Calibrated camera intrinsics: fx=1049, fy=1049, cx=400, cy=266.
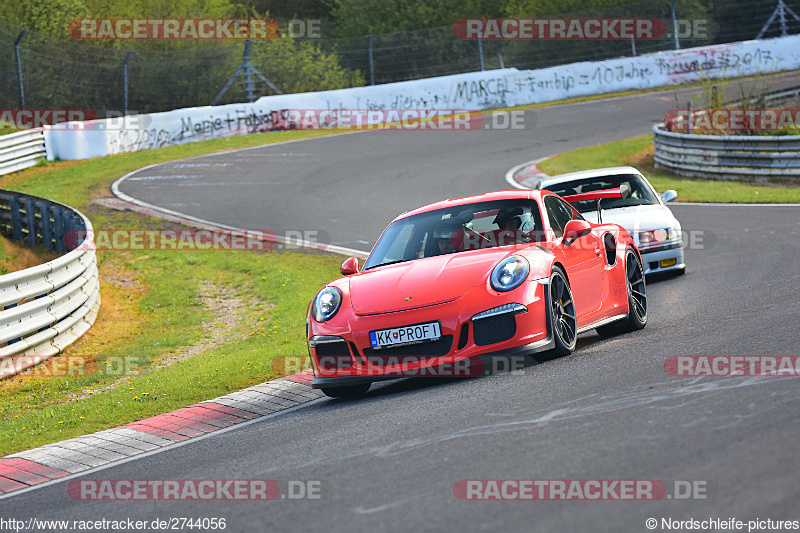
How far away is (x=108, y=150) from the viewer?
96.3 feet

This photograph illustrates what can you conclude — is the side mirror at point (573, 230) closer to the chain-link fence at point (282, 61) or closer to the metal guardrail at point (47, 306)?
the metal guardrail at point (47, 306)

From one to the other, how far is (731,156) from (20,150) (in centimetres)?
1794

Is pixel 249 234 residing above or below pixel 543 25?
below

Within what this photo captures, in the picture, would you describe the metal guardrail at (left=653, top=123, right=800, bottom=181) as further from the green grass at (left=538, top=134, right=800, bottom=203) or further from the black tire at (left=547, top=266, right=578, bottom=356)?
the black tire at (left=547, top=266, right=578, bottom=356)

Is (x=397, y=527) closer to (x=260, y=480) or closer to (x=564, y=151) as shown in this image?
(x=260, y=480)

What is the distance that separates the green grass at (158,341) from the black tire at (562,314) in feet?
8.71

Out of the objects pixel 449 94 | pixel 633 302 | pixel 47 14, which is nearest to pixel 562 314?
pixel 633 302

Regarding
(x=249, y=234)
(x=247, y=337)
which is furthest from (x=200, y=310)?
(x=249, y=234)

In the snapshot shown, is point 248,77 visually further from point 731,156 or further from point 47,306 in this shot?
point 47,306

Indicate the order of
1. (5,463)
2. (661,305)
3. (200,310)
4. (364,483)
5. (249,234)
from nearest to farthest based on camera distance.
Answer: (364,483) < (5,463) < (661,305) < (200,310) < (249,234)

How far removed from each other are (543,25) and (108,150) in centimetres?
2503

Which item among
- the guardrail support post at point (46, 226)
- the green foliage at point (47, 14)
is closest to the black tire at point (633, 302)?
the guardrail support post at point (46, 226)

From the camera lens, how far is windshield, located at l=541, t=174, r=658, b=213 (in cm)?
1364

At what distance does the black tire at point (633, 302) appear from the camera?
9305mm
